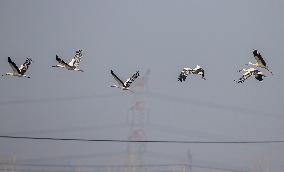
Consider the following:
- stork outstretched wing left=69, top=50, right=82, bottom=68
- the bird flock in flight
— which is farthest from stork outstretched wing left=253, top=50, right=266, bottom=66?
stork outstretched wing left=69, top=50, right=82, bottom=68

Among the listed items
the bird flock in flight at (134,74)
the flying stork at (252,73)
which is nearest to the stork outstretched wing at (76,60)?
the bird flock in flight at (134,74)

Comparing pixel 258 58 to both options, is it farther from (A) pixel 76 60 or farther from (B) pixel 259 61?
(A) pixel 76 60

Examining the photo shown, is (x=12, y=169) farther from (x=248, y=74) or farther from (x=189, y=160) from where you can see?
(x=248, y=74)

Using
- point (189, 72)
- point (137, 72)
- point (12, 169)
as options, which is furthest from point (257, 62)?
point (12, 169)

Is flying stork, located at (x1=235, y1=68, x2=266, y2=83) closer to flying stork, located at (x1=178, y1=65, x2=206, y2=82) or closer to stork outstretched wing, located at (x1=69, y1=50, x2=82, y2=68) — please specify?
flying stork, located at (x1=178, y1=65, x2=206, y2=82)

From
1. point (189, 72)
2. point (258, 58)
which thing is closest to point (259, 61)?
point (258, 58)

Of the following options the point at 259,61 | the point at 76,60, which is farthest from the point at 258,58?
the point at 76,60

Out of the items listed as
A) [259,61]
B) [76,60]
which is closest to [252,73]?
[259,61]

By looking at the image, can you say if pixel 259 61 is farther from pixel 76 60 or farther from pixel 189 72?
pixel 76 60

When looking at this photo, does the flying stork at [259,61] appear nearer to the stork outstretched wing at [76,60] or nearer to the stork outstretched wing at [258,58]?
the stork outstretched wing at [258,58]

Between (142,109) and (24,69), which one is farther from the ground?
(142,109)

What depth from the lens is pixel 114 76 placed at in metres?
28.3

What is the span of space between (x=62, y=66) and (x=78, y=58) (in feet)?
3.87

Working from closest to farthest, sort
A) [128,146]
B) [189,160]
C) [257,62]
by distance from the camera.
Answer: [257,62] < [128,146] < [189,160]
